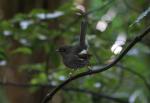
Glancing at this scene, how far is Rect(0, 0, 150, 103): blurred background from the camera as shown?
129 inches

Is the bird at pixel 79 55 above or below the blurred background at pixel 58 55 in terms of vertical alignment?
above

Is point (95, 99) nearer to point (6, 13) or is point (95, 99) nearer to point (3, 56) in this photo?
point (3, 56)

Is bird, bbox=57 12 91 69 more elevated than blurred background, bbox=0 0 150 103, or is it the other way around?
bird, bbox=57 12 91 69

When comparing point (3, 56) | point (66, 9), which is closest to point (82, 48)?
point (3, 56)

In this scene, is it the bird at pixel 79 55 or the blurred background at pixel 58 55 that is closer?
the bird at pixel 79 55

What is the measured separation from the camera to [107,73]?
3631 mm

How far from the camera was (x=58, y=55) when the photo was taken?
11.2 feet

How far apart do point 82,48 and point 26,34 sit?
1.10m

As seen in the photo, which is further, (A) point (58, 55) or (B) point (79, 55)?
(A) point (58, 55)

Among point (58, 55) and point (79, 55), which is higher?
point (79, 55)

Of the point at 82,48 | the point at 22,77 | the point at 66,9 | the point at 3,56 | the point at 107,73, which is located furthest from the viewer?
the point at 22,77

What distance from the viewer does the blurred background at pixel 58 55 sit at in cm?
328

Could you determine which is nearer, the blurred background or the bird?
the bird

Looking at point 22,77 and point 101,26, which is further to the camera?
point 22,77
